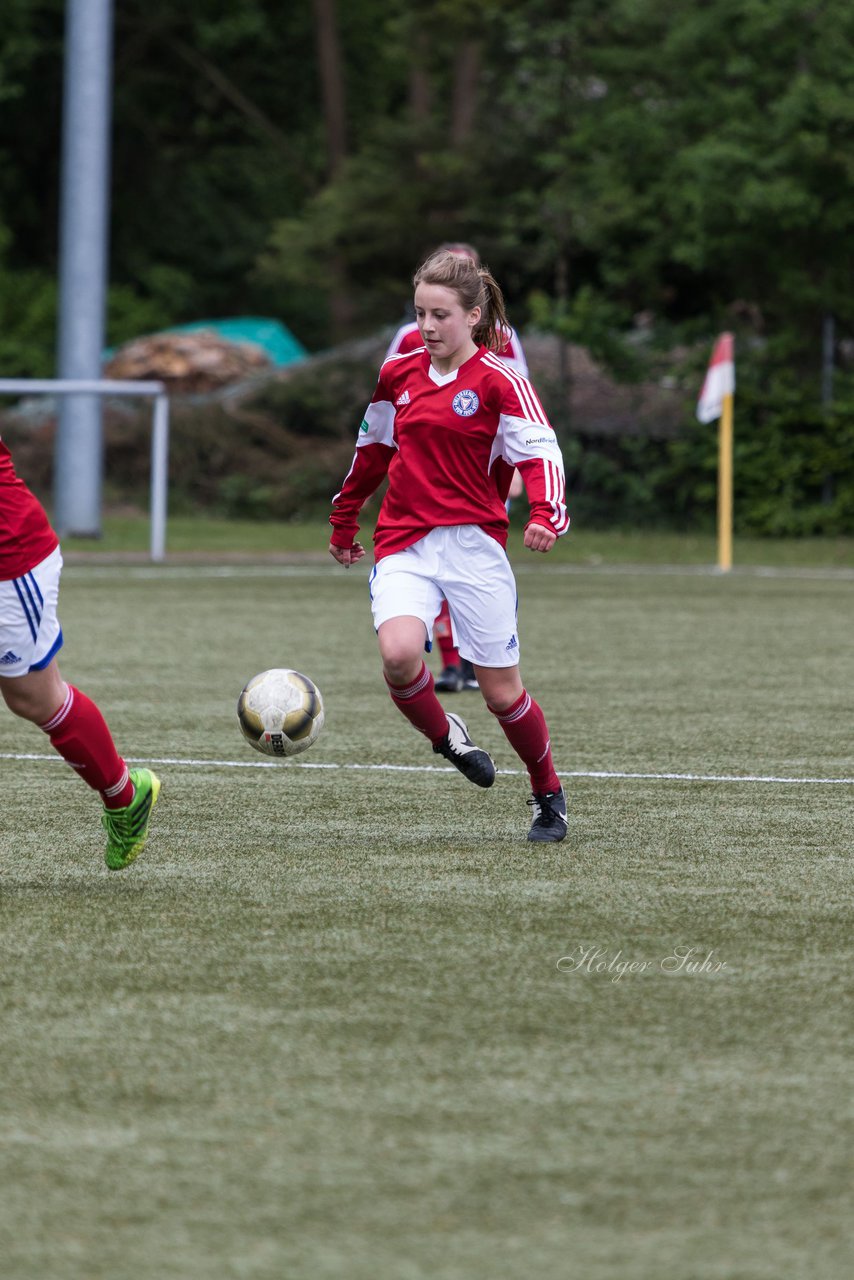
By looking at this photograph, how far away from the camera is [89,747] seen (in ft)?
16.8

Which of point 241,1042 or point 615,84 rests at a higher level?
point 615,84

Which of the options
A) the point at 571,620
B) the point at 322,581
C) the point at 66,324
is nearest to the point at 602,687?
the point at 571,620

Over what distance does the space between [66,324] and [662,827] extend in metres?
16.5

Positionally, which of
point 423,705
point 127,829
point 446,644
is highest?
point 446,644

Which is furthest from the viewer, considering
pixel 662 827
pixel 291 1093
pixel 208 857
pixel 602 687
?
pixel 602 687

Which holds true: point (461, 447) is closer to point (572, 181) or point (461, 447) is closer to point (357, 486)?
point (357, 486)

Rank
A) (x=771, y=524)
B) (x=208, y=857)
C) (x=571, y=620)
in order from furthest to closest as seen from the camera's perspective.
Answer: (x=771, y=524) < (x=571, y=620) < (x=208, y=857)

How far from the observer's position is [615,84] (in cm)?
2494

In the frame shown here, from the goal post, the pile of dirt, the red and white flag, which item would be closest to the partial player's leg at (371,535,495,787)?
the goal post

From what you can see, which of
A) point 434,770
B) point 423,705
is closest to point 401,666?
point 423,705

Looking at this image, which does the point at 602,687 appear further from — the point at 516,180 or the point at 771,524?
the point at 516,180

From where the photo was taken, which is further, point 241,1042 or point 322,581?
point 322,581

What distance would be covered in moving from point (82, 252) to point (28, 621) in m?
17.1

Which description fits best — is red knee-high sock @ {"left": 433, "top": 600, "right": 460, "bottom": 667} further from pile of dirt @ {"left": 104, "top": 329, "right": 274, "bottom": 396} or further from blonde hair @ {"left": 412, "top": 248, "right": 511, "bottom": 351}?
pile of dirt @ {"left": 104, "top": 329, "right": 274, "bottom": 396}
